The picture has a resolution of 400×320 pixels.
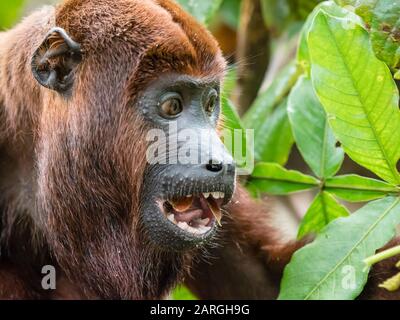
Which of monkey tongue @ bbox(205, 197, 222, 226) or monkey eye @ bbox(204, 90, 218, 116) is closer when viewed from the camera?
monkey tongue @ bbox(205, 197, 222, 226)

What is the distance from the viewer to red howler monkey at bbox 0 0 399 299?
3.40 metres

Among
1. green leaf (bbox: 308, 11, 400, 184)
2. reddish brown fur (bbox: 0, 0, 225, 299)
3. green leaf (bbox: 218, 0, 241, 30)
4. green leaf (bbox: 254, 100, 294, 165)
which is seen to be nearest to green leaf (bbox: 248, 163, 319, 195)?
green leaf (bbox: 254, 100, 294, 165)

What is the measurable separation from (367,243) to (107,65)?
1.28 metres

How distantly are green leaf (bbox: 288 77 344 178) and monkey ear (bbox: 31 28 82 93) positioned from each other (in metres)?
1.06

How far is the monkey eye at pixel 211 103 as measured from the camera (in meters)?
3.67

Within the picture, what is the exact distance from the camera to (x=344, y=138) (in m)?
3.16

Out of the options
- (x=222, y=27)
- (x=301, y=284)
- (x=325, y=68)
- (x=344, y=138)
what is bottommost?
(x=301, y=284)

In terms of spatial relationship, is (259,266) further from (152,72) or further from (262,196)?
(152,72)

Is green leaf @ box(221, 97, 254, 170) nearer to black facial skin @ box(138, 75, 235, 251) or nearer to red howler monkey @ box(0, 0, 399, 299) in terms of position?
red howler monkey @ box(0, 0, 399, 299)

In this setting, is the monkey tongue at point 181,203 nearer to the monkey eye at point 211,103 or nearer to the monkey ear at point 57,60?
the monkey eye at point 211,103

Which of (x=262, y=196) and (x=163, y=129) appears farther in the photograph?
(x=262, y=196)

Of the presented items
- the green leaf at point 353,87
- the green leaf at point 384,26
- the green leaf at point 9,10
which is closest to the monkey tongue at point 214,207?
the green leaf at point 353,87

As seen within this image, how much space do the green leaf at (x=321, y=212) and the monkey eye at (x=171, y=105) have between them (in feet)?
2.69

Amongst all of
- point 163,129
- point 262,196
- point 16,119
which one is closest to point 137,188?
point 163,129
